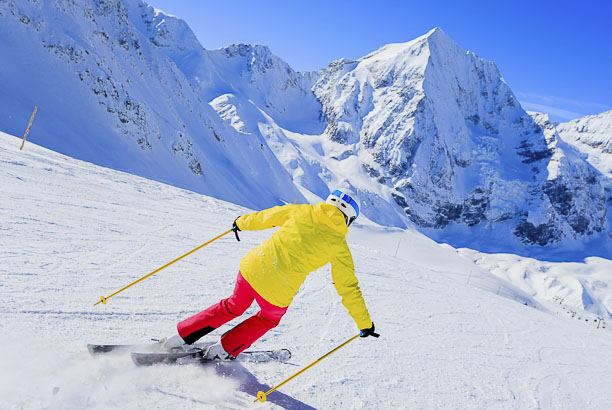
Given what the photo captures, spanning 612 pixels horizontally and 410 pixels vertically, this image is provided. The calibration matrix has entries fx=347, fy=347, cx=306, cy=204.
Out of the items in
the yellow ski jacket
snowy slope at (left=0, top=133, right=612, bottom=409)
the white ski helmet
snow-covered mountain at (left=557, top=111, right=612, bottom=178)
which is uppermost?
snow-covered mountain at (left=557, top=111, right=612, bottom=178)

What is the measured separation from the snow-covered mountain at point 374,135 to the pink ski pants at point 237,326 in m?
34.0

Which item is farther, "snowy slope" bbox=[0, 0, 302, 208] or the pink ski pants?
"snowy slope" bbox=[0, 0, 302, 208]

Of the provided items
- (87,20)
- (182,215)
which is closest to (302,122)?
(87,20)

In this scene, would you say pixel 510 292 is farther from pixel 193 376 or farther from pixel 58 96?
pixel 58 96

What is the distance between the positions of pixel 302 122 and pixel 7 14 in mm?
93286

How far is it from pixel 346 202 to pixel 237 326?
1.43 m

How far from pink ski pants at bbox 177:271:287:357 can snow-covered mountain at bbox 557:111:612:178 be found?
185 metres

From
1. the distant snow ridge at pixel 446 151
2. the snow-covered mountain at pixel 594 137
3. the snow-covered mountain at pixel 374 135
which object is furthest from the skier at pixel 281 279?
the snow-covered mountain at pixel 594 137

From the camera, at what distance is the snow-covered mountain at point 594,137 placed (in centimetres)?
15475

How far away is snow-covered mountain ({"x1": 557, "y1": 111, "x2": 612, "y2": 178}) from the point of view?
6093 inches

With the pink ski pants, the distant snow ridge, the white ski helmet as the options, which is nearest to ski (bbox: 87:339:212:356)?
the pink ski pants

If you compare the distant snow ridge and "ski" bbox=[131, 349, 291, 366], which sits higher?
the distant snow ridge

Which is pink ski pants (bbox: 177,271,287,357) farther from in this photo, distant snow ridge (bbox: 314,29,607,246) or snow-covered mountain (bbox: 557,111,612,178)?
snow-covered mountain (bbox: 557,111,612,178)

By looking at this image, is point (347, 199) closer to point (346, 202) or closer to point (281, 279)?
point (346, 202)
